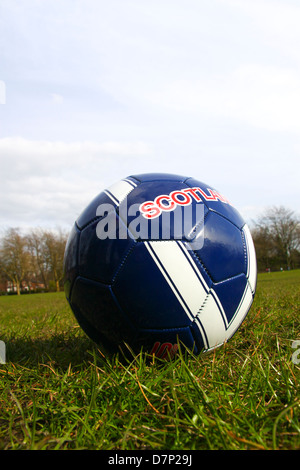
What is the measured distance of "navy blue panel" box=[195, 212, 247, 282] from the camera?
7.11 ft

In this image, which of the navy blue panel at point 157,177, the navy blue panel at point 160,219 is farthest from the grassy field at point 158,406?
the navy blue panel at point 157,177

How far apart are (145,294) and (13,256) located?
51467 millimetres

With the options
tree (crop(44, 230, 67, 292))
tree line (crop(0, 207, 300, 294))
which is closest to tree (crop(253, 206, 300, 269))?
tree line (crop(0, 207, 300, 294))

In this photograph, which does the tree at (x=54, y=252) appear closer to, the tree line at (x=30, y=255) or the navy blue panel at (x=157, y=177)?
the tree line at (x=30, y=255)

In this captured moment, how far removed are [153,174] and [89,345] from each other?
5.37 feet

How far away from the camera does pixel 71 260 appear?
2420 millimetres

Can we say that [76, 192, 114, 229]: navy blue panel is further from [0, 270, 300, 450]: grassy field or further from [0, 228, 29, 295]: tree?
[0, 228, 29, 295]: tree

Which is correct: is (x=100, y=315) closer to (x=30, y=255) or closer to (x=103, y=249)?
(x=103, y=249)

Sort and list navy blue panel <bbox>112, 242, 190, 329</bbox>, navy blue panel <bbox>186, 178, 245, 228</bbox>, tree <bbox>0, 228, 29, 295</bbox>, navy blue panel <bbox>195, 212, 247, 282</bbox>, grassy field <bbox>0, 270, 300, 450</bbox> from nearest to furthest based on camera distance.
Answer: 1. grassy field <bbox>0, 270, 300, 450</bbox>
2. navy blue panel <bbox>112, 242, 190, 329</bbox>
3. navy blue panel <bbox>195, 212, 247, 282</bbox>
4. navy blue panel <bbox>186, 178, 245, 228</bbox>
5. tree <bbox>0, 228, 29, 295</bbox>

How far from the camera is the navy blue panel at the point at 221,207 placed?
2352 mm

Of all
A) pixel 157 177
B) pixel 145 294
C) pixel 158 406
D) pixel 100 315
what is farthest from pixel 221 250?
pixel 158 406

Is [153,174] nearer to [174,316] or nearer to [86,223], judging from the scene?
[86,223]

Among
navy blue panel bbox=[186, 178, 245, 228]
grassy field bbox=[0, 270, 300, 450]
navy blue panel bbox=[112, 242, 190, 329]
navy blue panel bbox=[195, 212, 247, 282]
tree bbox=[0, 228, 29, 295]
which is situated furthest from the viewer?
tree bbox=[0, 228, 29, 295]
